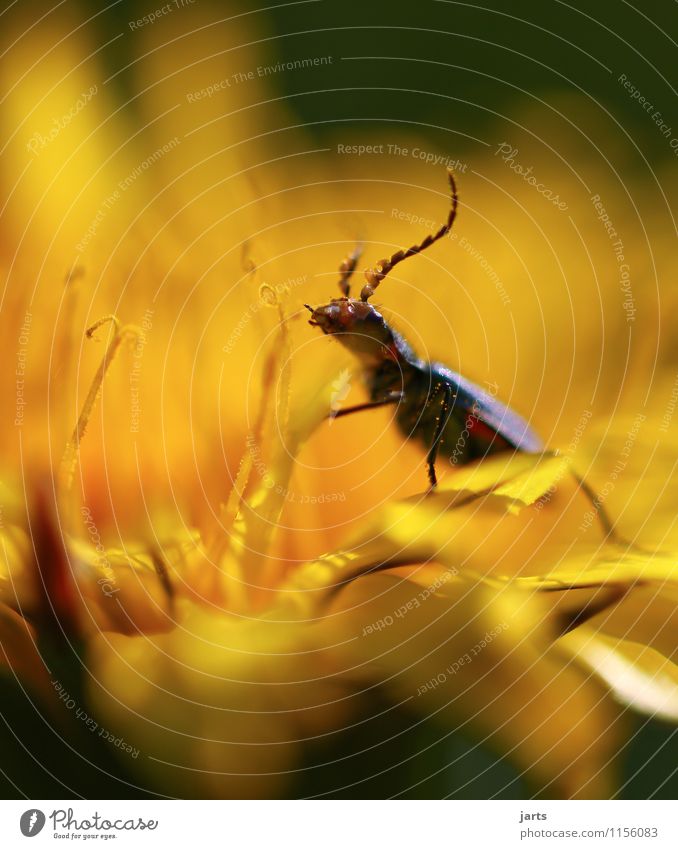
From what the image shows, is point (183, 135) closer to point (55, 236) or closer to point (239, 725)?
point (55, 236)

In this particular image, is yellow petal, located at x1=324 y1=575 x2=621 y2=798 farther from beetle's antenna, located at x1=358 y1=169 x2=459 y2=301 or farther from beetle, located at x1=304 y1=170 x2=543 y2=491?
beetle's antenna, located at x1=358 y1=169 x2=459 y2=301

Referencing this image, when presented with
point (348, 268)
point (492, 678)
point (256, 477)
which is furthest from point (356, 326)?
point (492, 678)

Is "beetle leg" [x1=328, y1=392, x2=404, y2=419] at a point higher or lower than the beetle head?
lower

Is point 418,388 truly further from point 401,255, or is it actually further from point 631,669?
point 631,669

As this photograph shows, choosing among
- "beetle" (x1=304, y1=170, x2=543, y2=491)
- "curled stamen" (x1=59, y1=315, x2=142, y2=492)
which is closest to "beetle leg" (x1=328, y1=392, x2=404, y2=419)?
"beetle" (x1=304, y1=170, x2=543, y2=491)

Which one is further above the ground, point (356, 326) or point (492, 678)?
point (356, 326)

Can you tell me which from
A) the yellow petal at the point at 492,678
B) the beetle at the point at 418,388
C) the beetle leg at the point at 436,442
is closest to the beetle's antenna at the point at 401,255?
the beetle at the point at 418,388

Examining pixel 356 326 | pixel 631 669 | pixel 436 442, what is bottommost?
pixel 631 669

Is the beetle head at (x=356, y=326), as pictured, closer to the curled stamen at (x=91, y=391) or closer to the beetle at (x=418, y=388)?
the beetle at (x=418, y=388)
